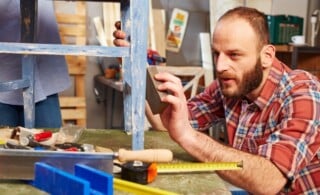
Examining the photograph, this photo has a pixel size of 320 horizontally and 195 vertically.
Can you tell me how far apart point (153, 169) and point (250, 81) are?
1.83 feet

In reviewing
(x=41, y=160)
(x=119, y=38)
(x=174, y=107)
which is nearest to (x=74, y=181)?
(x=41, y=160)

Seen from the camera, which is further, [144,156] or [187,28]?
[187,28]

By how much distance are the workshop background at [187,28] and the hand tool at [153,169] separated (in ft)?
8.95

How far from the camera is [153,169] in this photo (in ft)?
2.64

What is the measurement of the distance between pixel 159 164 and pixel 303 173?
471mm

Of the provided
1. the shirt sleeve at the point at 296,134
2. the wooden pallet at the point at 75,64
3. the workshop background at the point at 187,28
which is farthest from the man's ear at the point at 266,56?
the workshop background at the point at 187,28

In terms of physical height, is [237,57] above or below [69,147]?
above

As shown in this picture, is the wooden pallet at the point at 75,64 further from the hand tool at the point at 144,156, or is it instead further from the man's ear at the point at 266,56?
the hand tool at the point at 144,156

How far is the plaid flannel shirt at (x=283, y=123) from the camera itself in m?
1.04

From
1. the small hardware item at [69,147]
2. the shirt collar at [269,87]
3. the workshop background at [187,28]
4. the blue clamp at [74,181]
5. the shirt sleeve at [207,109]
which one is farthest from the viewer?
the workshop background at [187,28]

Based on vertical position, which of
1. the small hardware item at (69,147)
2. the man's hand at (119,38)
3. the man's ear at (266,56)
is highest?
the man's hand at (119,38)

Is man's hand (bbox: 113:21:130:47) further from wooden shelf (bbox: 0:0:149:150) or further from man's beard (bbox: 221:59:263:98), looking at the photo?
man's beard (bbox: 221:59:263:98)

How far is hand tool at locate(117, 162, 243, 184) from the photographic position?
2.56ft

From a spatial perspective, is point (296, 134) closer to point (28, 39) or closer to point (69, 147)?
point (69, 147)
